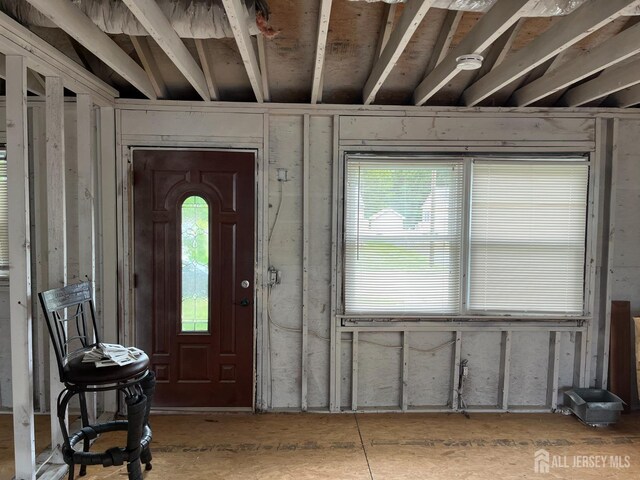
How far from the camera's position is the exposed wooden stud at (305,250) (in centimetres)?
341

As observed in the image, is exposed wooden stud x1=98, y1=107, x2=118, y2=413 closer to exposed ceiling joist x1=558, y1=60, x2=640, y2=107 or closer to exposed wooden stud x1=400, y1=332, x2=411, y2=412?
exposed wooden stud x1=400, y1=332, x2=411, y2=412

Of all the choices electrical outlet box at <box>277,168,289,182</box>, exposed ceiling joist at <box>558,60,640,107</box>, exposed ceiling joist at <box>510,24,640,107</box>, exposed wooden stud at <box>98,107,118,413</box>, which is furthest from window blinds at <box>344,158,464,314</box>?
exposed wooden stud at <box>98,107,118,413</box>

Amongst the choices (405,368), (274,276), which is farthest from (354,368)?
(274,276)

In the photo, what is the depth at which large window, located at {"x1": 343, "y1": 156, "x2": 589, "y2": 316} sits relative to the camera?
11.3ft

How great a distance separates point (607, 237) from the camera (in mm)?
3508

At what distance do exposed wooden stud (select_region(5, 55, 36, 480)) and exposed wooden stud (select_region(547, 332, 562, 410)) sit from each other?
12.3ft

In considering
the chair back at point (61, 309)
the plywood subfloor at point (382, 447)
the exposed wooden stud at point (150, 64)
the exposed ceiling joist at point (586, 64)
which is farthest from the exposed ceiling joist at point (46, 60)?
the exposed ceiling joist at point (586, 64)

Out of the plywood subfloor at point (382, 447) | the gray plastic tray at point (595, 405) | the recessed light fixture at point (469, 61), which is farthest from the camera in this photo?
the gray plastic tray at point (595, 405)

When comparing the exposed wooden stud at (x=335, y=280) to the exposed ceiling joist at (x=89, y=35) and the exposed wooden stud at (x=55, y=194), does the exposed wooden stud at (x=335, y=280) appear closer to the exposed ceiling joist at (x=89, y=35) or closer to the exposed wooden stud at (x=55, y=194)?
the exposed ceiling joist at (x=89, y=35)

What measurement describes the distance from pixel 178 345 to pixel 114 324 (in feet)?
1.71

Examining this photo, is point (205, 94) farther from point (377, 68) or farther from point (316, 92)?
point (377, 68)

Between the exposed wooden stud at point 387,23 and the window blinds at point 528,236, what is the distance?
1.26 m

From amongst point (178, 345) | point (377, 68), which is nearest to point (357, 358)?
point (178, 345)

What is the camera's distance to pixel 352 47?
9.85 feet
